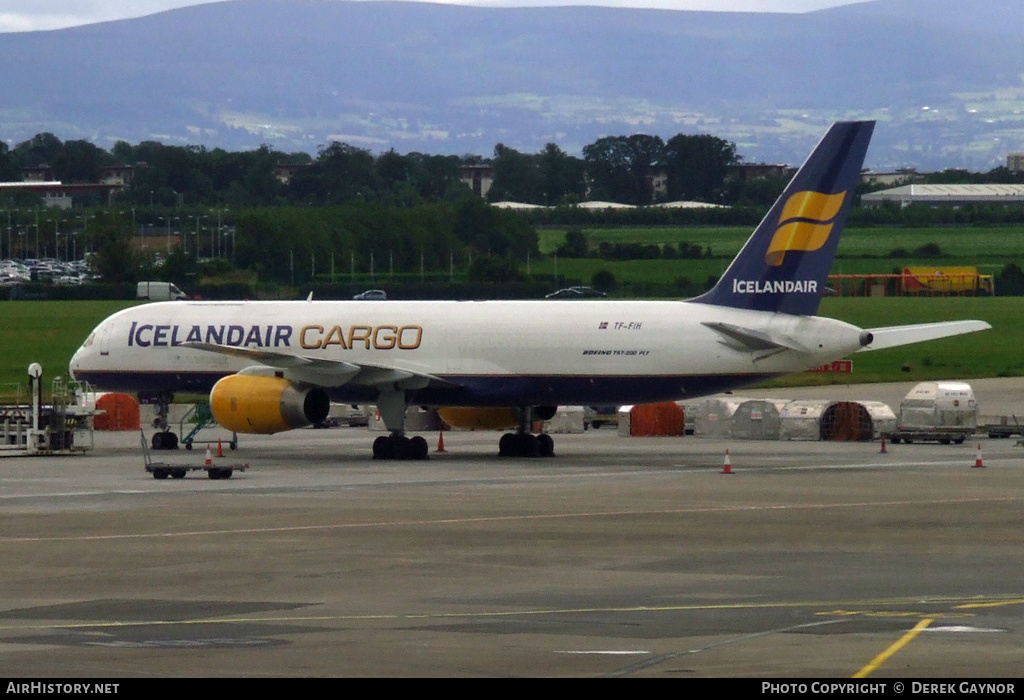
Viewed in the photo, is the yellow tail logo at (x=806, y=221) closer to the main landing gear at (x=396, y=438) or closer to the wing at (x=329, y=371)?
the wing at (x=329, y=371)

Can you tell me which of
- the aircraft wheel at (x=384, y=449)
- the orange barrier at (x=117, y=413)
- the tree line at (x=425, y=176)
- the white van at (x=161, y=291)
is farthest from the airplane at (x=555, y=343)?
the tree line at (x=425, y=176)

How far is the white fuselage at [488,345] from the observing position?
4006 cm

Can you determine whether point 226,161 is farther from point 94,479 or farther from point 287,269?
point 94,479

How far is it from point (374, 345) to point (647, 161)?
11869 cm

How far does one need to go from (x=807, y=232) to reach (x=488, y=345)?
26.7 ft

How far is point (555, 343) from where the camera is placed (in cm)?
4134

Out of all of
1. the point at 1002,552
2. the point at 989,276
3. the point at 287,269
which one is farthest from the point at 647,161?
the point at 1002,552

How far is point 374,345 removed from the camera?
4356cm

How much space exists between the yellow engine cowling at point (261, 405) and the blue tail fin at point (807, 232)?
10.7m

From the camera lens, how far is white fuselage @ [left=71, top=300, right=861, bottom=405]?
40.1 metres

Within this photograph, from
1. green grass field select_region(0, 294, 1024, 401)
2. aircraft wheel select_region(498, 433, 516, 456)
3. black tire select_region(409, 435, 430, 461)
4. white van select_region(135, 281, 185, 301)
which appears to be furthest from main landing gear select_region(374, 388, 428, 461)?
white van select_region(135, 281, 185, 301)

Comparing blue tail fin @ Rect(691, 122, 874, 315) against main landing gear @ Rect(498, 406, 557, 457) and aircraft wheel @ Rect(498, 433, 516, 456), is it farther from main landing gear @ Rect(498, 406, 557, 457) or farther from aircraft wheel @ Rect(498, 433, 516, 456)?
aircraft wheel @ Rect(498, 433, 516, 456)

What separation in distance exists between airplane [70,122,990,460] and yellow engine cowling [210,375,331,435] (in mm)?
34

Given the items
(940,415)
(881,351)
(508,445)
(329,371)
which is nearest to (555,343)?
(508,445)
